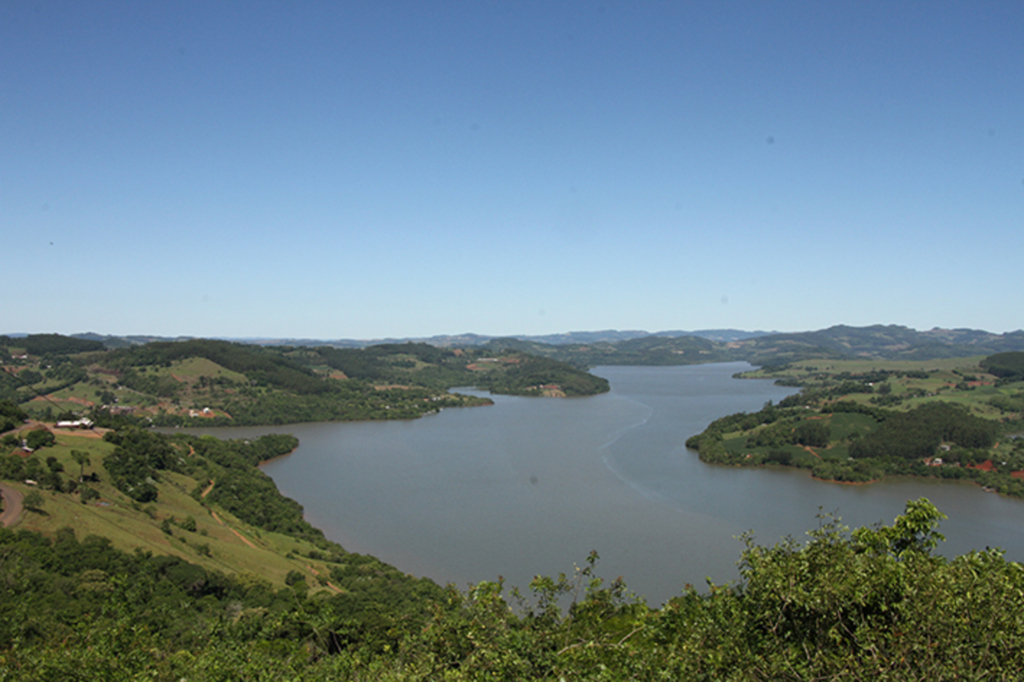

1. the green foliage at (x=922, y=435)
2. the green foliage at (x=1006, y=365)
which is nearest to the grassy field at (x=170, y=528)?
the green foliage at (x=922, y=435)

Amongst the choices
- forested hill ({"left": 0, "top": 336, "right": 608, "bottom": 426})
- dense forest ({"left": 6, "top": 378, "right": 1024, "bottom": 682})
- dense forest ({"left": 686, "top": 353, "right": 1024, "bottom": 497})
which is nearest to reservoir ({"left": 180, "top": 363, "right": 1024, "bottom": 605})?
dense forest ({"left": 686, "top": 353, "right": 1024, "bottom": 497})

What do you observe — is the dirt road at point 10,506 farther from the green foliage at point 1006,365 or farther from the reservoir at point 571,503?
the green foliage at point 1006,365

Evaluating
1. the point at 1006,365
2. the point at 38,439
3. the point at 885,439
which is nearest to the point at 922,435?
the point at 885,439

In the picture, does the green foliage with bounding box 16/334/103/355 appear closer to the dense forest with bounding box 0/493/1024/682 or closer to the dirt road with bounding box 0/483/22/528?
the dirt road with bounding box 0/483/22/528

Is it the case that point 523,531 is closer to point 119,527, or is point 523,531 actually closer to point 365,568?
point 365,568

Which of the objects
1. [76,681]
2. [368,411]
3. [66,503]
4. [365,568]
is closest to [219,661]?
[76,681]

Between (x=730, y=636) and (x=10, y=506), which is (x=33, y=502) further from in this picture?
(x=730, y=636)
